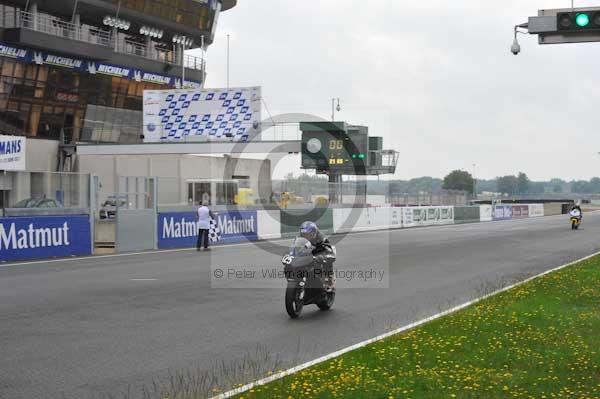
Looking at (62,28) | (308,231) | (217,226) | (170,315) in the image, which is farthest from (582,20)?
(62,28)

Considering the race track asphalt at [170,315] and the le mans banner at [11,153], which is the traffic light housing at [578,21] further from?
the le mans banner at [11,153]

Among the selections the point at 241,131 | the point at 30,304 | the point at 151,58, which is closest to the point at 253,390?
the point at 30,304

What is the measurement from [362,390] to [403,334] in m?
2.89

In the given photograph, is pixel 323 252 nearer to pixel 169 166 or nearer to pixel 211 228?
pixel 211 228

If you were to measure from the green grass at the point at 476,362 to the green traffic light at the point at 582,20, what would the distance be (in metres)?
6.00

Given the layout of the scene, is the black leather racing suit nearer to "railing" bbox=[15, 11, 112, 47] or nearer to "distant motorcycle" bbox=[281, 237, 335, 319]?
"distant motorcycle" bbox=[281, 237, 335, 319]

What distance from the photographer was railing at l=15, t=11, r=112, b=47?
4628 cm

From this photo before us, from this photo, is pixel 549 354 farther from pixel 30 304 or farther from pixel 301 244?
pixel 30 304

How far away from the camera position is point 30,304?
40.6 ft

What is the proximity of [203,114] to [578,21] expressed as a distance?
1418 inches

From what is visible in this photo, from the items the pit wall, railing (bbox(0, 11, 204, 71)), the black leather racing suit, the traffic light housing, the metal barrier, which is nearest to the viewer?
the black leather racing suit

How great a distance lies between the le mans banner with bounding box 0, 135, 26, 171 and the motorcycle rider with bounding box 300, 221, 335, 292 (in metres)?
A: 19.0

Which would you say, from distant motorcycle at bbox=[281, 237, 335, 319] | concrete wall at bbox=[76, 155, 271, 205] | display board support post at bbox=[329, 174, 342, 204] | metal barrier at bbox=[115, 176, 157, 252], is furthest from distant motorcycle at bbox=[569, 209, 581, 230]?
distant motorcycle at bbox=[281, 237, 335, 319]

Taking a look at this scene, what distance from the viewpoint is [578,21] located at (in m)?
14.3
